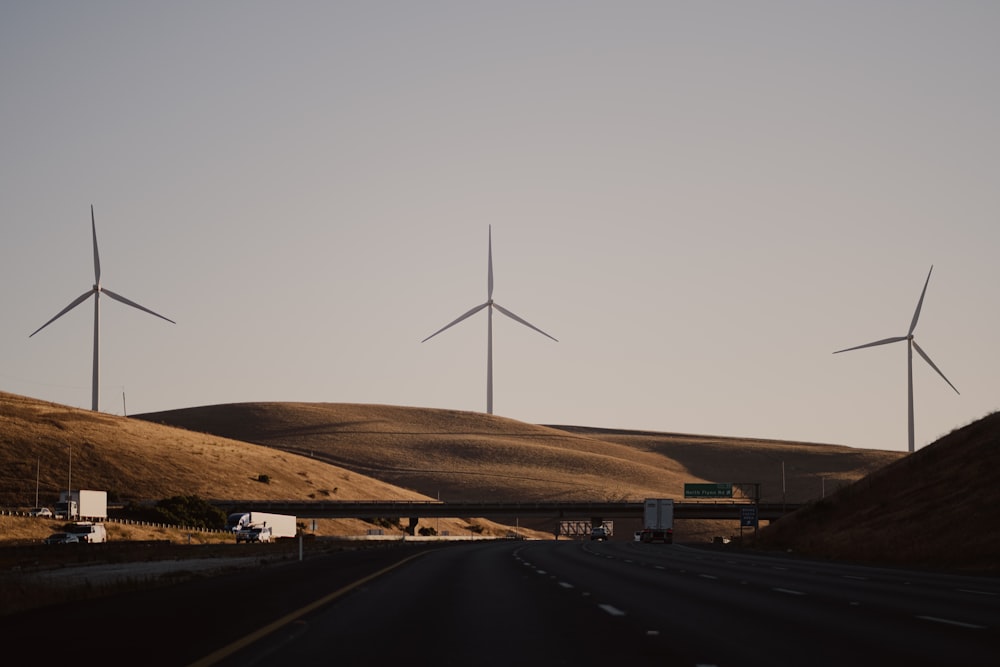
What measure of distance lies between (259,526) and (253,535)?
433 centimetres

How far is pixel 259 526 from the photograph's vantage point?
105 m

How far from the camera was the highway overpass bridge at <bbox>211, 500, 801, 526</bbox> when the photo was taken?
476ft

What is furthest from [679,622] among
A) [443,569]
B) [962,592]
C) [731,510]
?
[731,510]

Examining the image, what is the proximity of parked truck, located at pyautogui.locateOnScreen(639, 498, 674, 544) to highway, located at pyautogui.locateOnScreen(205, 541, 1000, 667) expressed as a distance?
284 feet

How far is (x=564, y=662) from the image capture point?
14.2m

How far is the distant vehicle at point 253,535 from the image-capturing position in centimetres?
10019

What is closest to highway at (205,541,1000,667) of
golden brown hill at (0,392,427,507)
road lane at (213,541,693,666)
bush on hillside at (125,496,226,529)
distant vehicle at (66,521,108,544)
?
road lane at (213,541,693,666)

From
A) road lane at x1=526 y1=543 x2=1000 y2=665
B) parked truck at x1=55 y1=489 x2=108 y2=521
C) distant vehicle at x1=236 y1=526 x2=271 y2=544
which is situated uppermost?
road lane at x1=526 y1=543 x2=1000 y2=665

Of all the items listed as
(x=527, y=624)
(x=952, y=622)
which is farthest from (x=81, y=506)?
(x=952, y=622)

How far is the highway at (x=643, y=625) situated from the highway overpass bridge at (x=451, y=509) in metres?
113

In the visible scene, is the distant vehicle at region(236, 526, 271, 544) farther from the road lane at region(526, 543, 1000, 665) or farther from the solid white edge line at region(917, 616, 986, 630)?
the solid white edge line at region(917, 616, 986, 630)

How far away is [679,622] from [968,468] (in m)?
61.7

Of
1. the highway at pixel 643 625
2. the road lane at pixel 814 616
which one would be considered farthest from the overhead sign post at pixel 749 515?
the highway at pixel 643 625

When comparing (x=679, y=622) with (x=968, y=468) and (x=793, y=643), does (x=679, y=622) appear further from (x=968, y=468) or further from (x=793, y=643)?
(x=968, y=468)
